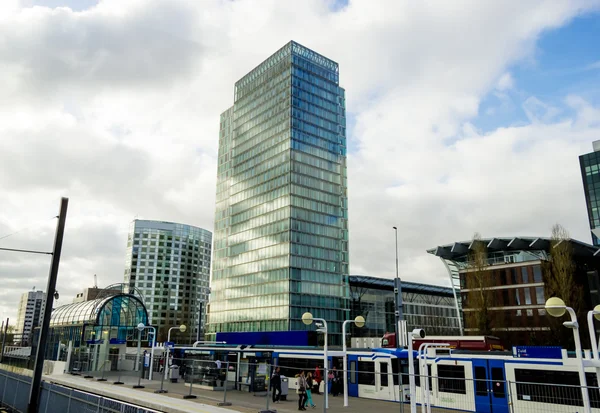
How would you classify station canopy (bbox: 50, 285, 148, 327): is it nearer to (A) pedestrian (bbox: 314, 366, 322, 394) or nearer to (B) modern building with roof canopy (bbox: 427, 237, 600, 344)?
(A) pedestrian (bbox: 314, 366, 322, 394)

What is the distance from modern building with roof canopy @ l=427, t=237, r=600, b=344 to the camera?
62.2 metres

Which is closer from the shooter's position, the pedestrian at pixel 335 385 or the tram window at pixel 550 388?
the tram window at pixel 550 388

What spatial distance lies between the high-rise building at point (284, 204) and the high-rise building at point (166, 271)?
6737cm

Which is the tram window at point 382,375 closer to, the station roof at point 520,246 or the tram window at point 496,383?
the tram window at point 496,383

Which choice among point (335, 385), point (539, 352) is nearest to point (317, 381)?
point (335, 385)

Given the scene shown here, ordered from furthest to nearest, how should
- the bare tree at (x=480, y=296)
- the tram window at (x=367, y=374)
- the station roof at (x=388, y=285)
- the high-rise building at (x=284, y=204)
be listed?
the station roof at (x=388, y=285) → the high-rise building at (x=284, y=204) → the bare tree at (x=480, y=296) → the tram window at (x=367, y=374)

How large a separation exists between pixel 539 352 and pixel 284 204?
3268 inches

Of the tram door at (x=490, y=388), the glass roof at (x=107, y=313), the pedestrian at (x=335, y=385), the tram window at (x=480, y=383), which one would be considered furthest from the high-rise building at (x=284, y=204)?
the tram door at (x=490, y=388)

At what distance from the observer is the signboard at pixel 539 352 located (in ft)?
69.3

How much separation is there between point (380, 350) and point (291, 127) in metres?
82.6

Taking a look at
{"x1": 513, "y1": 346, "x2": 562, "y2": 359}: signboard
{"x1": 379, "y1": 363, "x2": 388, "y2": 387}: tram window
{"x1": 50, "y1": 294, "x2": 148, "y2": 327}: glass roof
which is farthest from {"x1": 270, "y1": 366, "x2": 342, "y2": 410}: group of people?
{"x1": 50, "y1": 294, "x2": 148, "y2": 327}: glass roof

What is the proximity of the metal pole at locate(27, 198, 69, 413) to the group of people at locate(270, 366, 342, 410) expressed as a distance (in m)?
→ 10.6

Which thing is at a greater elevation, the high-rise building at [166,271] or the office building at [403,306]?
the high-rise building at [166,271]

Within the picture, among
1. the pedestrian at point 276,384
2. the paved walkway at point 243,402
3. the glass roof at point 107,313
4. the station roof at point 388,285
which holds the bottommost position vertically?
the paved walkway at point 243,402
